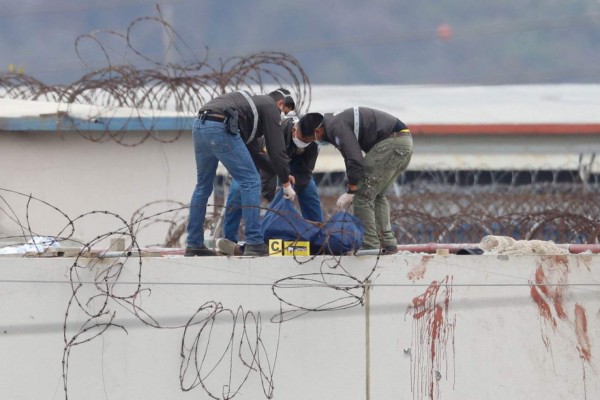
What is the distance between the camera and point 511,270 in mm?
8734

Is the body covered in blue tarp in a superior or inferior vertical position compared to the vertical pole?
superior

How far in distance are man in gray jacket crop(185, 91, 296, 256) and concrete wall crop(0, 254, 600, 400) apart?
63 centimetres

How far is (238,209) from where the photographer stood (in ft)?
32.0

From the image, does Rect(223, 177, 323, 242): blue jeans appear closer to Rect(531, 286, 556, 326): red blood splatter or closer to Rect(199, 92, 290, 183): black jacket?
Rect(199, 92, 290, 183): black jacket

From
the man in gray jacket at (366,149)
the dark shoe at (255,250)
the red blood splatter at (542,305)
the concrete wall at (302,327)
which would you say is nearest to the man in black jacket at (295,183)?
the man in gray jacket at (366,149)

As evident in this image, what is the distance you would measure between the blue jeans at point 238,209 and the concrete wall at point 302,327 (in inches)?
58.4

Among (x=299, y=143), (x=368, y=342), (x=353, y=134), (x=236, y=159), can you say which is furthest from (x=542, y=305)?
(x=236, y=159)

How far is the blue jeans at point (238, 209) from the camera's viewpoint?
9.81 meters

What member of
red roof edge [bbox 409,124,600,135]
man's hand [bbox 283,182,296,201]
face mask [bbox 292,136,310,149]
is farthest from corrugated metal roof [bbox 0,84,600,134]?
man's hand [bbox 283,182,296,201]

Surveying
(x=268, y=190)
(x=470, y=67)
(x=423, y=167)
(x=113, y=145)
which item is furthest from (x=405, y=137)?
(x=470, y=67)

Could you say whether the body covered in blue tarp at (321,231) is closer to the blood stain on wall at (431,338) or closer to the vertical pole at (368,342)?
the vertical pole at (368,342)

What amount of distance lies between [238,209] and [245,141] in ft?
2.33

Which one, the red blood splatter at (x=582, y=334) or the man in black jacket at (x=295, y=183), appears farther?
the man in black jacket at (x=295, y=183)

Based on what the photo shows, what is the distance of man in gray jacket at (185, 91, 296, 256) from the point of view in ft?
29.3
